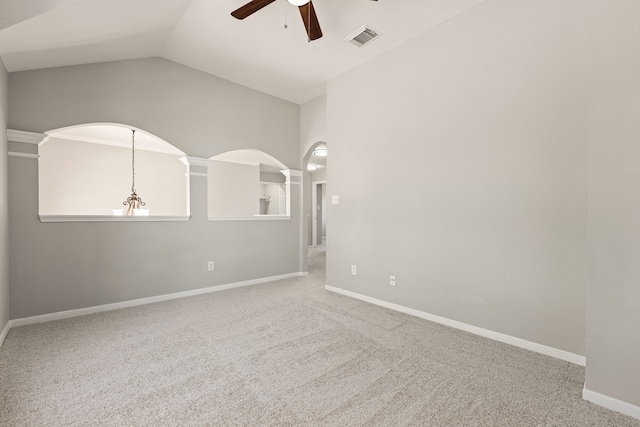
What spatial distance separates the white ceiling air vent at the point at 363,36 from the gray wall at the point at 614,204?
1850 mm

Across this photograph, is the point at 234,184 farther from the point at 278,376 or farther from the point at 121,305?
the point at 278,376

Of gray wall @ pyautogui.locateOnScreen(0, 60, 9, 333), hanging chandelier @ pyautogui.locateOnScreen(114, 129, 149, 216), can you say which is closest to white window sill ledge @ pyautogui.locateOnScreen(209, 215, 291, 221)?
hanging chandelier @ pyautogui.locateOnScreen(114, 129, 149, 216)

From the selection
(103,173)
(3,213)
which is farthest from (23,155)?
(103,173)

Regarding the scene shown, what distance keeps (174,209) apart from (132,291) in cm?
348

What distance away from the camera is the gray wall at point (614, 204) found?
1.52 metres

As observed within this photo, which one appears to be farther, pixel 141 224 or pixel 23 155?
pixel 141 224

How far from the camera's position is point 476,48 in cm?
261

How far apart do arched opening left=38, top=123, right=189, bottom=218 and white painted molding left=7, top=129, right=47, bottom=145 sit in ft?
6.03

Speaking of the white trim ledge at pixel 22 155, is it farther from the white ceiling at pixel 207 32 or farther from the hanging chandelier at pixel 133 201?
the hanging chandelier at pixel 133 201

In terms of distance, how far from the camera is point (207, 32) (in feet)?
10.0

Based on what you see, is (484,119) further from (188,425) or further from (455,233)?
(188,425)

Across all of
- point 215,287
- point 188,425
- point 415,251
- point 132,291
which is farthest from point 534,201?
point 132,291

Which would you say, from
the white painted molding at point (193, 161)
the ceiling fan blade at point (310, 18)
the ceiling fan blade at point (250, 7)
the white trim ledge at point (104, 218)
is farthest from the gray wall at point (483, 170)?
the white trim ledge at point (104, 218)

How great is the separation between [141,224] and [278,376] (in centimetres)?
269
